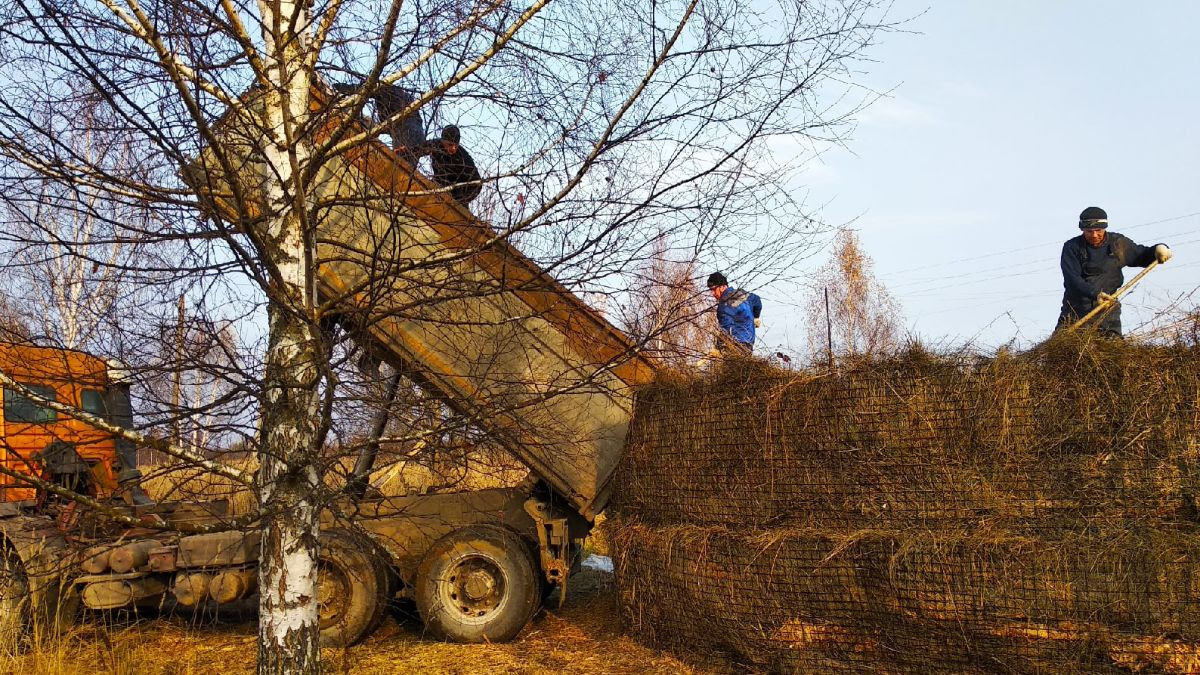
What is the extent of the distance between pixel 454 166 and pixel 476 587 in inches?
182

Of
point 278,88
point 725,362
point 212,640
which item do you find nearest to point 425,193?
point 278,88

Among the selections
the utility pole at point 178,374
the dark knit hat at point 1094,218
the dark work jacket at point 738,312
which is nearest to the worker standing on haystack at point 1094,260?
the dark knit hat at point 1094,218

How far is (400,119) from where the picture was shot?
363cm

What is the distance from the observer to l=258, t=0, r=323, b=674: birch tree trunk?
3.82 m

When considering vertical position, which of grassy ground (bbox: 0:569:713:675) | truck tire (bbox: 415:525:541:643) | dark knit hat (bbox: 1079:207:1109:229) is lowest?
grassy ground (bbox: 0:569:713:675)

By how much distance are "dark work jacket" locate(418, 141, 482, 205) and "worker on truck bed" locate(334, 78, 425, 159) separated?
0.08m

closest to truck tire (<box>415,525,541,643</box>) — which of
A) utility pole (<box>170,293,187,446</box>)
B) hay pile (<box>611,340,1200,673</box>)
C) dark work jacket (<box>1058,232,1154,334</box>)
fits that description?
hay pile (<box>611,340,1200,673</box>)

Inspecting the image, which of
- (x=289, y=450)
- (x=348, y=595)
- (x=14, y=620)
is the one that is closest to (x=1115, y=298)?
(x=289, y=450)

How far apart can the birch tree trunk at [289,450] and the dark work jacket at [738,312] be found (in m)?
1.74

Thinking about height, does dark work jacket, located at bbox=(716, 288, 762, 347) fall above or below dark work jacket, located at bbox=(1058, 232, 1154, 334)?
below

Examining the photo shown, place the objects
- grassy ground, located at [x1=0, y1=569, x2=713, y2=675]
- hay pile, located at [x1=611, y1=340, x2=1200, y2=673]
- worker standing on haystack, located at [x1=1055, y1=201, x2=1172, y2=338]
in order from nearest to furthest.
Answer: hay pile, located at [x1=611, y1=340, x2=1200, y2=673], grassy ground, located at [x1=0, y1=569, x2=713, y2=675], worker standing on haystack, located at [x1=1055, y1=201, x2=1172, y2=338]

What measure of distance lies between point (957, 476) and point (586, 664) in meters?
2.93

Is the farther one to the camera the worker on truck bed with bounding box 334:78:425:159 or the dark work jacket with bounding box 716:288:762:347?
the dark work jacket with bounding box 716:288:762:347

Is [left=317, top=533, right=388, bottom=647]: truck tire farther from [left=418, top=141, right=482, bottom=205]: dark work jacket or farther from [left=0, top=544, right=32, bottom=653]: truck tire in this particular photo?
[left=418, top=141, right=482, bottom=205]: dark work jacket
